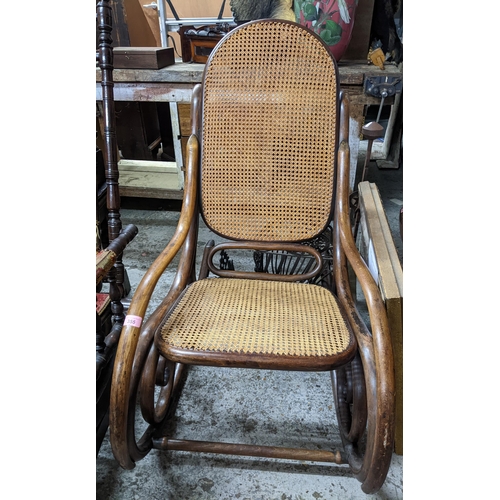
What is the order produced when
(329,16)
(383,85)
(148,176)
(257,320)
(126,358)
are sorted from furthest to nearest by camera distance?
(148,176)
(383,85)
(329,16)
(257,320)
(126,358)

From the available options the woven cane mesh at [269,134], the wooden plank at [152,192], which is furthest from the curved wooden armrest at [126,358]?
the wooden plank at [152,192]

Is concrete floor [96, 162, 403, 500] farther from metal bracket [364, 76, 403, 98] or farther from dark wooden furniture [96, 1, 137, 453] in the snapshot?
metal bracket [364, 76, 403, 98]

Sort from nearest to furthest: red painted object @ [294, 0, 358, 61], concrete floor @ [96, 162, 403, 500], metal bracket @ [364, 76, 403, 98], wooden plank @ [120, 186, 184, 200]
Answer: concrete floor @ [96, 162, 403, 500]
red painted object @ [294, 0, 358, 61]
metal bracket @ [364, 76, 403, 98]
wooden plank @ [120, 186, 184, 200]

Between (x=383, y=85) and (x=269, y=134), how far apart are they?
1.15 meters

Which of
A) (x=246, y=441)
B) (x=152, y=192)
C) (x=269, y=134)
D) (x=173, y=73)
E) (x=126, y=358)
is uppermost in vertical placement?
(x=173, y=73)

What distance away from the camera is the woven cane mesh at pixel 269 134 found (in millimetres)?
1194

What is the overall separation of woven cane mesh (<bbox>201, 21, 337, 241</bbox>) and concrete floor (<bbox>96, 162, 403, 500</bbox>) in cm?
59

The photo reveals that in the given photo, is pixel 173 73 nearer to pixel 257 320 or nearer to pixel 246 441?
pixel 257 320

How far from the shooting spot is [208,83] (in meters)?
1.23

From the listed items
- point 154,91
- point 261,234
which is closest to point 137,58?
point 154,91

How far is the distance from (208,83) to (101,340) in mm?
869

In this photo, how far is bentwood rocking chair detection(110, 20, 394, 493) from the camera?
3.08 ft

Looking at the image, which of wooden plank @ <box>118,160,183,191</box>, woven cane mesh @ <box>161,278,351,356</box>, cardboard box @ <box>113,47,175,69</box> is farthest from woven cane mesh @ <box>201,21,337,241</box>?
wooden plank @ <box>118,160,183,191</box>

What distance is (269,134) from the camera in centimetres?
124
